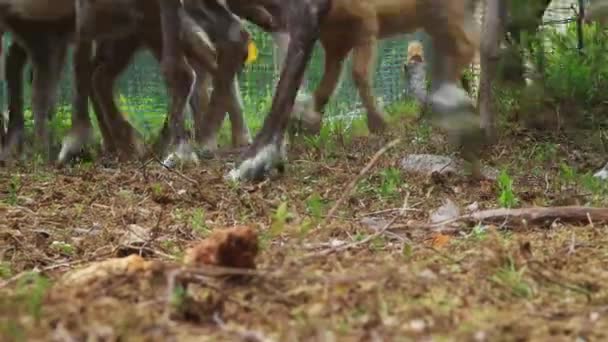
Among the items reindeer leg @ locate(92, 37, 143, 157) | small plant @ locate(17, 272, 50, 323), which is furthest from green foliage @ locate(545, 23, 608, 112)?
small plant @ locate(17, 272, 50, 323)

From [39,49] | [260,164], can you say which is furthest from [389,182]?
[39,49]

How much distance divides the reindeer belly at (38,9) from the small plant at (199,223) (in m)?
4.33

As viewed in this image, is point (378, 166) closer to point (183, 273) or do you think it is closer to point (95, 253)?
point (95, 253)

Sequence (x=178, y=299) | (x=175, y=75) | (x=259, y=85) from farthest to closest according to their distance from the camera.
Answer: (x=259, y=85) → (x=175, y=75) → (x=178, y=299)

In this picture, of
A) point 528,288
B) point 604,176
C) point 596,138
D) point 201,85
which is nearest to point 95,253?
point 528,288

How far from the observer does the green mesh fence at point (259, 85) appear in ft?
30.7

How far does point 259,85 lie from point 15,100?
3001 mm

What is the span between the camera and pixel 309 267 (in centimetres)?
207

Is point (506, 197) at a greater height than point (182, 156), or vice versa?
point (506, 197)

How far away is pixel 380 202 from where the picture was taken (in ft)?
13.3

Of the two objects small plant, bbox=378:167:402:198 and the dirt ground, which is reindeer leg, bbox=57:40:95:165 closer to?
the dirt ground

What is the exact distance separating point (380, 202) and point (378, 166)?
1.28m

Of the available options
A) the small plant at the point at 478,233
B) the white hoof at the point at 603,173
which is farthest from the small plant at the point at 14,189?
the white hoof at the point at 603,173

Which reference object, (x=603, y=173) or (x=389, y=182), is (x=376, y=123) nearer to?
(x=603, y=173)
